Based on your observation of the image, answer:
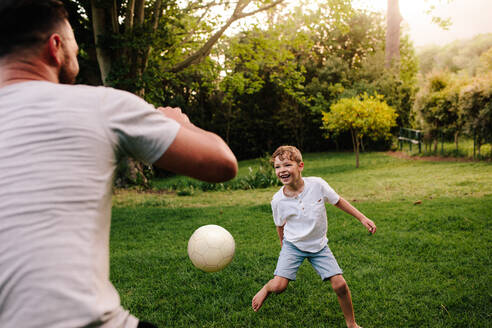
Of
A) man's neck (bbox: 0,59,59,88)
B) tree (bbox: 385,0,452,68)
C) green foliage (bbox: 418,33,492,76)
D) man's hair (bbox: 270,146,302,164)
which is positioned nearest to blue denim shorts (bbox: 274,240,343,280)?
man's hair (bbox: 270,146,302,164)

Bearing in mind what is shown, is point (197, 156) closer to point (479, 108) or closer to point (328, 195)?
point (328, 195)

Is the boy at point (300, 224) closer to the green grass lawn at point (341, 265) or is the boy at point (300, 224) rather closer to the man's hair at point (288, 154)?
the man's hair at point (288, 154)

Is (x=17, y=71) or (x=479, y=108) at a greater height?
(x=479, y=108)

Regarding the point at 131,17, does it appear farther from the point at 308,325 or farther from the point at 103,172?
the point at 103,172

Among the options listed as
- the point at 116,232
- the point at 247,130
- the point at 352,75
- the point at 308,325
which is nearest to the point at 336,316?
the point at 308,325

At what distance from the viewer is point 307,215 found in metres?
3.25

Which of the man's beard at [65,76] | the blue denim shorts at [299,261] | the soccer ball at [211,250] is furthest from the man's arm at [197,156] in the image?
the blue denim shorts at [299,261]

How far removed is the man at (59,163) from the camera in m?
0.91

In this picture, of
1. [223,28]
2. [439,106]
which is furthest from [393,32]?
[223,28]

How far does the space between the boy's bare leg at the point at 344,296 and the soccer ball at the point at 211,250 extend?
38.0 inches

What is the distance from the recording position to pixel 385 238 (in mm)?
5352

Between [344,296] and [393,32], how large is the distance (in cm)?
2383

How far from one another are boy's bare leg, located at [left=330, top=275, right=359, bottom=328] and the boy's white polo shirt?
32 cm

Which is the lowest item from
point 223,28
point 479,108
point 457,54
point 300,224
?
point 300,224
